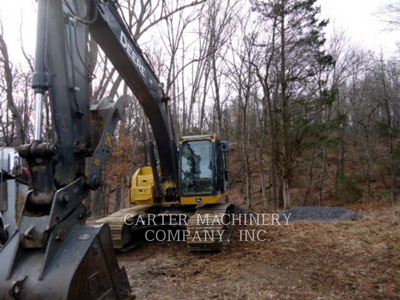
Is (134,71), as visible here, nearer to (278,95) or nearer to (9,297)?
(9,297)

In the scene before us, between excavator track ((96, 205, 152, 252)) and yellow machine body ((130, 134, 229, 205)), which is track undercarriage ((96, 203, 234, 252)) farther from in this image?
yellow machine body ((130, 134, 229, 205))

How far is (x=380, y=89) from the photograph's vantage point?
77.1 ft

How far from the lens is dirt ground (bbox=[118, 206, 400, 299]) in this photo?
4.04m

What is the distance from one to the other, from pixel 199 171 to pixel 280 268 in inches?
104

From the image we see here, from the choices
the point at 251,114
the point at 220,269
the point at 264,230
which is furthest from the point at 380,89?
the point at 220,269

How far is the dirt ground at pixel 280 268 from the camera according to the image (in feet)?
13.2

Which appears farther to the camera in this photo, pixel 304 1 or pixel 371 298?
pixel 304 1

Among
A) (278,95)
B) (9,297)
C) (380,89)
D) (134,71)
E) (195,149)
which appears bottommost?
(9,297)

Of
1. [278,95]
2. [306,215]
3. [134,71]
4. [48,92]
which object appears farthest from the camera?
[278,95]

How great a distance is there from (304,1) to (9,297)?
1651 cm

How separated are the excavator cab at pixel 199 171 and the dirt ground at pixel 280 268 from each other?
1.14m

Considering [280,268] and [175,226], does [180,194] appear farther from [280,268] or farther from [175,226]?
[280,268]

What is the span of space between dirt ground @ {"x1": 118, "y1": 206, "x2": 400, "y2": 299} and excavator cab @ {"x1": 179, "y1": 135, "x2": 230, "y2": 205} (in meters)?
1.14

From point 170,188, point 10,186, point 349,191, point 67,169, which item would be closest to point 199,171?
point 170,188
